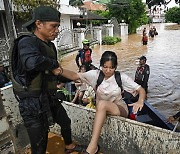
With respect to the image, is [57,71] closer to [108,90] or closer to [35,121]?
[35,121]

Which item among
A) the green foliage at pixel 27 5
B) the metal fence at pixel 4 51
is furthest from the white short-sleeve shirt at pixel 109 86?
the green foliage at pixel 27 5

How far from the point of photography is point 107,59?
2.49 metres

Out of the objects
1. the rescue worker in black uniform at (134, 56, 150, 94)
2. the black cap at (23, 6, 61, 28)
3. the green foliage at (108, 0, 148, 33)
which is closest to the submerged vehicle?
the black cap at (23, 6, 61, 28)

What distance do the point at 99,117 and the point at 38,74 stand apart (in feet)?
2.82

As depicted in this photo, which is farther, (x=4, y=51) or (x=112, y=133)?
(x=4, y=51)

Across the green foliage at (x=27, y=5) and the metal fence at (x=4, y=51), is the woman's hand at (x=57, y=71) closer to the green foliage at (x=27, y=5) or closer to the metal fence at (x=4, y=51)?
the metal fence at (x=4, y=51)

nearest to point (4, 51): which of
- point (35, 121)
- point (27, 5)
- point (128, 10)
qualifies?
point (27, 5)

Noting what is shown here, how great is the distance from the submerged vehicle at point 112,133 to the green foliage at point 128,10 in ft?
79.4

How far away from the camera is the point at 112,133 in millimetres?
2746

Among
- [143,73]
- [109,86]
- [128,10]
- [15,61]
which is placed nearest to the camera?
[15,61]

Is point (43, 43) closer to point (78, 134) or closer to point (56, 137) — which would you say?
point (78, 134)

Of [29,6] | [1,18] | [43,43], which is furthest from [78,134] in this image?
[1,18]

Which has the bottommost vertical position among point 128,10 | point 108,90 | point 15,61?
point 108,90

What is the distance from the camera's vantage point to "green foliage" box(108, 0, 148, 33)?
86.9ft
